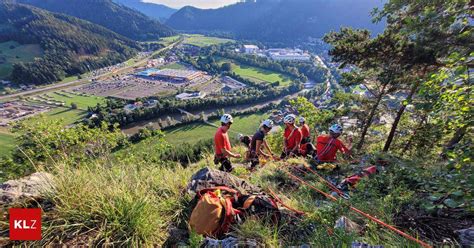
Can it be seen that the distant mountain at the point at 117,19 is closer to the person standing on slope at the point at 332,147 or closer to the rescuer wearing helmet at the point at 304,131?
the rescuer wearing helmet at the point at 304,131

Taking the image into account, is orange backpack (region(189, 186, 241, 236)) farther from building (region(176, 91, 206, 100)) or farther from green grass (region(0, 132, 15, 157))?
building (region(176, 91, 206, 100))

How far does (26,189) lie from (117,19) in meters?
210

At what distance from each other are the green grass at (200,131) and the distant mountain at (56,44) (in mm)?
68164

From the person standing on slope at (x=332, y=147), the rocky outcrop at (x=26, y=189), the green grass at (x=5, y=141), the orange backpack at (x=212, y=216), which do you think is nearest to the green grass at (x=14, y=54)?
the green grass at (x=5, y=141)

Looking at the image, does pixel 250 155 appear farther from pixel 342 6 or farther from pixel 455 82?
pixel 342 6

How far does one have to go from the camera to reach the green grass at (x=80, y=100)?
6475 cm

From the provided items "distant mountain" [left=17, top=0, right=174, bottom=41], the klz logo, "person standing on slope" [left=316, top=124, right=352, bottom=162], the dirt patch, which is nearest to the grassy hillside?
the klz logo

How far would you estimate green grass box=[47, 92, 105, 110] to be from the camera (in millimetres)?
64750

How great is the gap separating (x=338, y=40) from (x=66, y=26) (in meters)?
144

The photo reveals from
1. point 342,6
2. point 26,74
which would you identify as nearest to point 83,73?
point 26,74

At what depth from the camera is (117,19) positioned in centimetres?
18125

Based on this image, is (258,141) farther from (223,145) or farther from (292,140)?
(292,140)

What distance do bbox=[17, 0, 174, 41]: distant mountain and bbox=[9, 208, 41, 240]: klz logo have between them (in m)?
181

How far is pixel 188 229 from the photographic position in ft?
11.1
